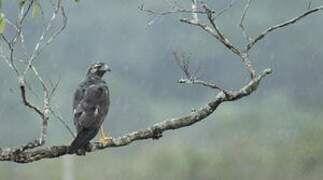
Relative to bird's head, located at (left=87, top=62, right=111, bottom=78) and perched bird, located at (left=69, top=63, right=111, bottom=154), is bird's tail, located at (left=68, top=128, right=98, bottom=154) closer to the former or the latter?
perched bird, located at (left=69, top=63, right=111, bottom=154)

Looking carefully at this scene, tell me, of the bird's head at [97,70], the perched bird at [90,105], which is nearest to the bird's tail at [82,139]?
the perched bird at [90,105]

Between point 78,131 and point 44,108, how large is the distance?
1.36 metres

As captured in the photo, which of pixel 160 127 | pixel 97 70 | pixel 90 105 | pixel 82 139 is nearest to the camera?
pixel 160 127

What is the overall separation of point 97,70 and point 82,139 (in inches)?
108

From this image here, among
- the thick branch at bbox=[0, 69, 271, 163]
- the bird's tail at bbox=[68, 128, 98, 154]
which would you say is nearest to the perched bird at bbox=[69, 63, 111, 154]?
the bird's tail at bbox=[68, 128, 98, 154]

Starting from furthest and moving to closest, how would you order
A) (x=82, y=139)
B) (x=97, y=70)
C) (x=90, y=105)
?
(x=97, y=70) → (x=90, y=105) → (x=82, y=139)

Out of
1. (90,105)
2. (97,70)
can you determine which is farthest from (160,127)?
(97,70)

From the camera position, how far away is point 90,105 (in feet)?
28.8

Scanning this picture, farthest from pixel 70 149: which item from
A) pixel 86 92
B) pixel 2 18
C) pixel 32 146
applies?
pixel 86 92

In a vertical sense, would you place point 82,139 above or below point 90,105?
below

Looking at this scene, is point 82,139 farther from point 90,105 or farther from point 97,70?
point 97,70

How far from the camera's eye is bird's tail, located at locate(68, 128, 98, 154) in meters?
6.78

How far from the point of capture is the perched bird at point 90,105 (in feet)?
24.7

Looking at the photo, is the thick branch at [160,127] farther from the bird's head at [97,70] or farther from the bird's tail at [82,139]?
the bird's head at [97,70]
